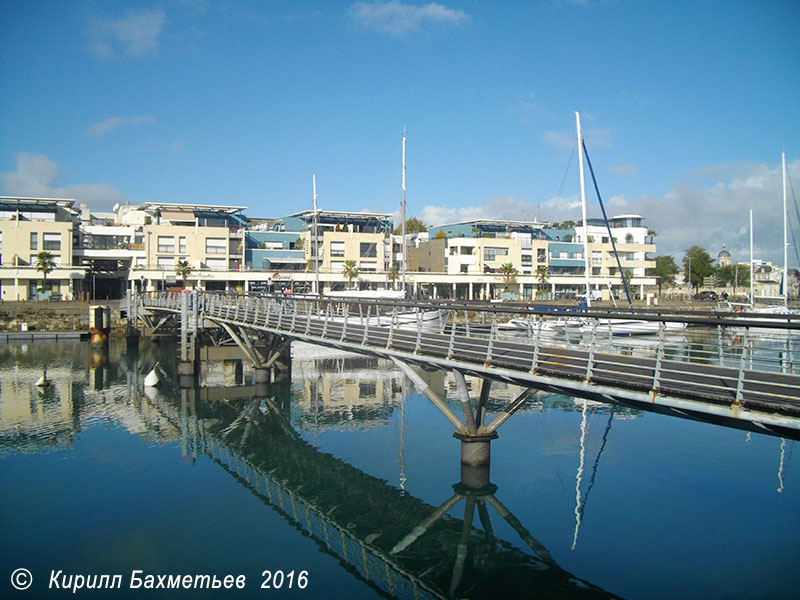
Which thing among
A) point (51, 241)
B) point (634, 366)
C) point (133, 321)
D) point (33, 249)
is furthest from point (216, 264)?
point (634, 366)

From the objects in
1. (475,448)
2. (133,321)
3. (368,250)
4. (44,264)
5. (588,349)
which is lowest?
(475,448)

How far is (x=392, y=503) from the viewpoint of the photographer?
67.9 feet

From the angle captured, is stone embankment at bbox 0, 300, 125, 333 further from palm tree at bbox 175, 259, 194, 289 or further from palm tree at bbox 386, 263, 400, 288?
palm tree at bbox 386, 263, 400, 288

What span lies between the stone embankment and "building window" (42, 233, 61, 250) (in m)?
11.3

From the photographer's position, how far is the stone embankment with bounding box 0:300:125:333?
71.9 meters

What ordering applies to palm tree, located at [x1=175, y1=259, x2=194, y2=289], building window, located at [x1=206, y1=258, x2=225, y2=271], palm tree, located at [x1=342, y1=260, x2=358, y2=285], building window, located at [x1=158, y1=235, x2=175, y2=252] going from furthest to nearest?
palm tree, located at [x1=342, y1=260, x2=358, y2=285] < building window, located at [x1=206, y1=258, x2=225, y2=271] < building window, located at [x1=158, y1=235, x2=175, y2=252] < palm tree, located at [x1=175, y1=259, x2=194, y2=289]

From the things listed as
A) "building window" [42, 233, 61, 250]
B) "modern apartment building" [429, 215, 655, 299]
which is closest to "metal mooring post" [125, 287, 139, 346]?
"building window" [42, 233, 61, 250]

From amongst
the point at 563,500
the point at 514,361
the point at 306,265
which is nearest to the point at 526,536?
the point at 563,500

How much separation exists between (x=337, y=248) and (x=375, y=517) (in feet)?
253

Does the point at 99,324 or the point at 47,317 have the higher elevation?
the point at 47,317

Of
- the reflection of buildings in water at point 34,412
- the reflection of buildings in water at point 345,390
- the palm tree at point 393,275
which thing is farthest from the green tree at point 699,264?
the reflection of buildings in water at point 34,412

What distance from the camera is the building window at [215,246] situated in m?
90.8

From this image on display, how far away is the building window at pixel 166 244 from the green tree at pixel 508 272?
158ft

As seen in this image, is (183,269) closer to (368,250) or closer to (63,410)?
(368,250)
